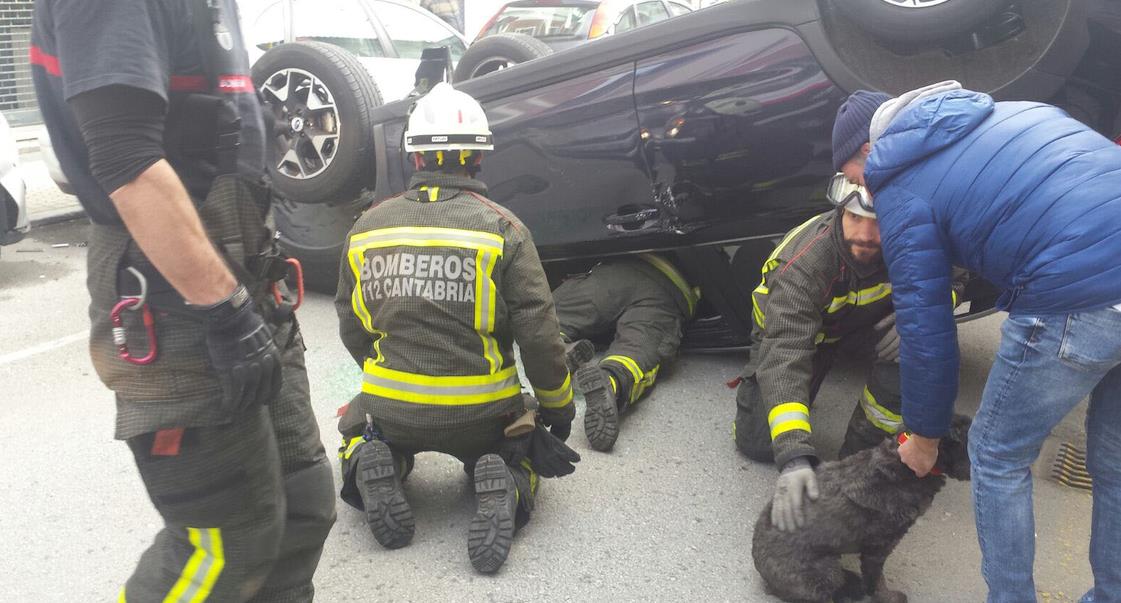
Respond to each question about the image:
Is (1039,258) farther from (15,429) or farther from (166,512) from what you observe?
(15,429)

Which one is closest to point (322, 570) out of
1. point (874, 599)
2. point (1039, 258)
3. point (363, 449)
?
point (363, 449)

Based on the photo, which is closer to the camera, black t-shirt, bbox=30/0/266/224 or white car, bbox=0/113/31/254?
black t-shirt, bbox=30/0/266/224

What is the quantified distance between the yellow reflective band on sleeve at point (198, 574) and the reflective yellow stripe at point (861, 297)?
79.7 inches

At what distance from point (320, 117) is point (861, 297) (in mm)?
2872

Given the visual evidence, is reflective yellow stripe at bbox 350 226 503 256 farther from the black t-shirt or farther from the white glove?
the white glove

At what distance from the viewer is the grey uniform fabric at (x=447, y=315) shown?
2.58 metres

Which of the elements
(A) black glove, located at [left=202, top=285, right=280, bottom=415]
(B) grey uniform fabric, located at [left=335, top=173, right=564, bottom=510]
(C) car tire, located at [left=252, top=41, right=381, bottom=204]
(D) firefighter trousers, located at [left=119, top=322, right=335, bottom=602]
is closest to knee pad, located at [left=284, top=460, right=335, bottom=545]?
(D) firefighter trousers, located at [left=119, top=322, right=335, bottom=602]

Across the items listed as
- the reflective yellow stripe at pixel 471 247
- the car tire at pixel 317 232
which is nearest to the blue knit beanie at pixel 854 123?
the reflective yellow stripe at pixel 471 247

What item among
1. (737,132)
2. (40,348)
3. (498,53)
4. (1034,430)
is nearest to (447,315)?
(737,132)

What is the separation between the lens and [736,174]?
3.34 meters

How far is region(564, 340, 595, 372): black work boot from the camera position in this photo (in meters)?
3.58

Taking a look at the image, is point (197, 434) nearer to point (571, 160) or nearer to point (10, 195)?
point (571, 160)

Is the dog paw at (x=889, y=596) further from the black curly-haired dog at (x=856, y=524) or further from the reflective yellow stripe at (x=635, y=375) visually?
the reflective yellow stripe at (x=635, y=375)

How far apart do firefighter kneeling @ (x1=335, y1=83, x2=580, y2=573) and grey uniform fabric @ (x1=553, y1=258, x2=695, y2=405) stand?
3.15 ft
